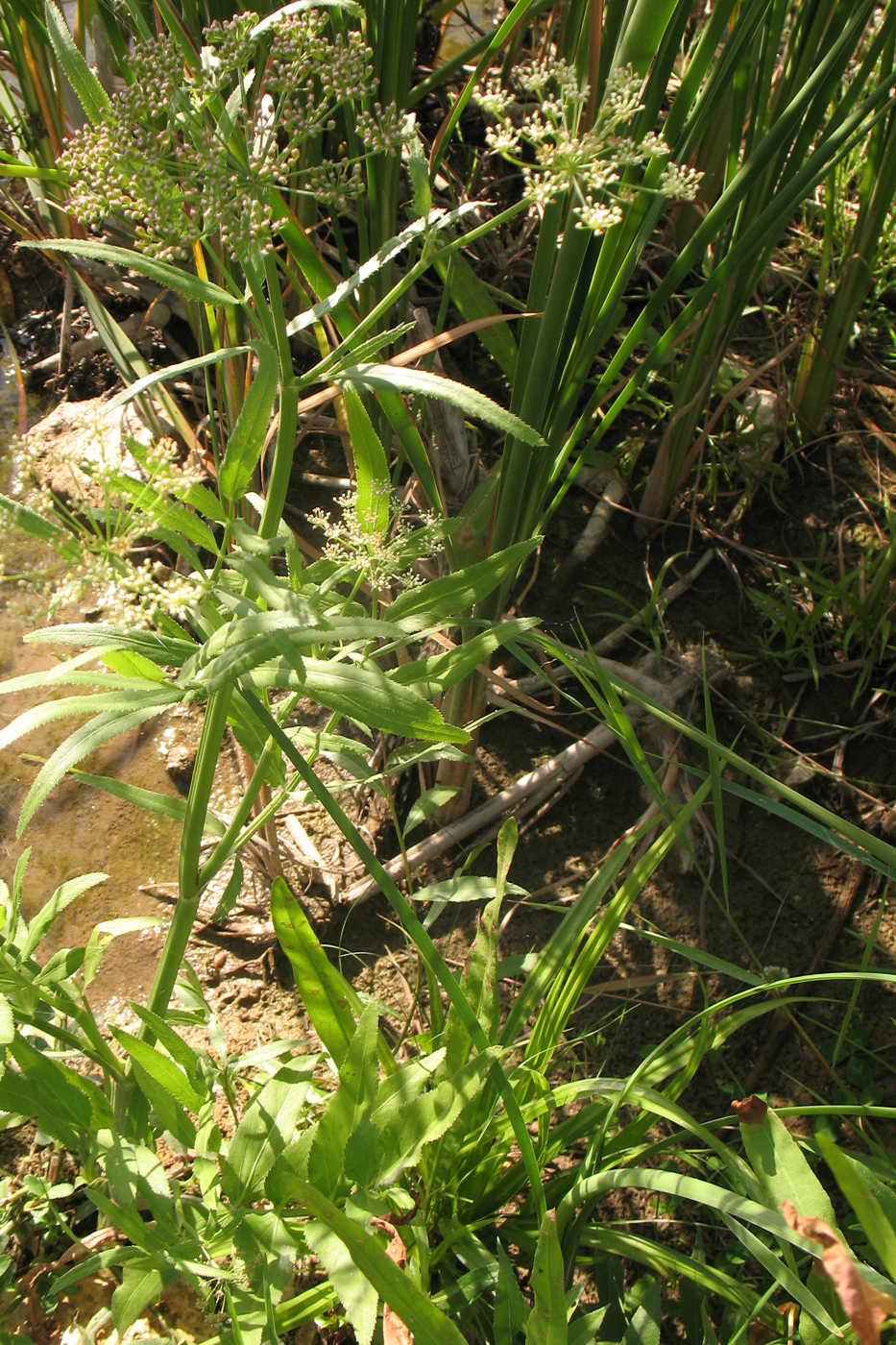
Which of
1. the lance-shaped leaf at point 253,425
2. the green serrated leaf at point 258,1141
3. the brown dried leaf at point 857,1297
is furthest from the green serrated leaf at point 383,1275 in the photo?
the lance-shaped leaf at point 253,425

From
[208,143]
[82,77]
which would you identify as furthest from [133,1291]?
[82,77]

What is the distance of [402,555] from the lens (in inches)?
55.1

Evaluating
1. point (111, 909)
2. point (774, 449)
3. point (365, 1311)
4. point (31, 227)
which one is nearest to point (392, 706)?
point (365, 1311)

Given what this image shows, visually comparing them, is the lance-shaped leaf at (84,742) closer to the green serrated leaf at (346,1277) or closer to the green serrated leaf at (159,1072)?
the green serrated leaf at (159,1072)

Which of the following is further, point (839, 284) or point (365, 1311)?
point (839, 284)

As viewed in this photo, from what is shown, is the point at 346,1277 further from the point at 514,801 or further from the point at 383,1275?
the point at 514,801

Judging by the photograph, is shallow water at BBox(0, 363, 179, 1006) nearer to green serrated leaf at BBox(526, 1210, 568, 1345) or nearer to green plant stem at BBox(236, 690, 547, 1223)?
green plant stem at BBox(236, 690, 547, 1223)

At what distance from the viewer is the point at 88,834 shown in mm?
2199

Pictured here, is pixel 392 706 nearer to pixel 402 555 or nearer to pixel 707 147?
pixel 402 555

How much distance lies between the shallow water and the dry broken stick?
42 centimetres

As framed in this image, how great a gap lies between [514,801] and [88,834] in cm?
89

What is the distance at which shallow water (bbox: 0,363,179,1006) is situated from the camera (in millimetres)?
2064

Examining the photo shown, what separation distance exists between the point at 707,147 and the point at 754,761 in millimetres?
1497

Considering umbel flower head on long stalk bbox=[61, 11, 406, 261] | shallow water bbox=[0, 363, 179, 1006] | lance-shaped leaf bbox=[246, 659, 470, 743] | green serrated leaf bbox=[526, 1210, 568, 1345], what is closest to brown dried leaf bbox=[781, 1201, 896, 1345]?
green serrated leaf bbox=[526, 1210, 568, 1345]
